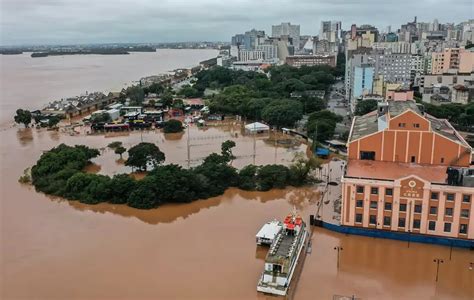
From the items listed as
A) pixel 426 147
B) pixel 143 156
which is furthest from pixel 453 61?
pixel 143 156

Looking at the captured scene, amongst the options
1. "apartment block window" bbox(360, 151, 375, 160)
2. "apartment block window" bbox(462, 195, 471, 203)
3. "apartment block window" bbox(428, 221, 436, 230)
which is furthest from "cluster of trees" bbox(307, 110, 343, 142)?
"apartment block window" bbox(462, 195, 471, 203)

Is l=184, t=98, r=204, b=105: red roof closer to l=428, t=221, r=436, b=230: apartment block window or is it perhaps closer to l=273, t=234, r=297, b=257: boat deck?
l=273, t=234, r=297, b=257: boat deck

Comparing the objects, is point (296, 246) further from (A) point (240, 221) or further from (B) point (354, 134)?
(B) point (354, 134)

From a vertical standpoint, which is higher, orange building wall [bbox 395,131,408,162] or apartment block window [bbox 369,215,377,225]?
orange building wall [bbox 395,131,408,162]

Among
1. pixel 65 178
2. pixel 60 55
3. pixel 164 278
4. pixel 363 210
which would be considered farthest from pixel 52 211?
pixel 60 55

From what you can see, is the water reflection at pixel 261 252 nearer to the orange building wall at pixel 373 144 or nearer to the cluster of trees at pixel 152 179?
the cluster of trees at pixel 152 179

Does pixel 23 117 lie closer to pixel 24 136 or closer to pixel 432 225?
pixel 24 136
